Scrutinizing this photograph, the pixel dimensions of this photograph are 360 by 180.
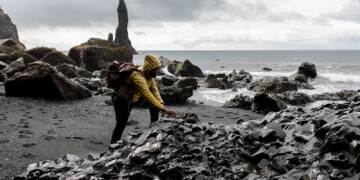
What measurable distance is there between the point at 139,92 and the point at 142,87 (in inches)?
7.1

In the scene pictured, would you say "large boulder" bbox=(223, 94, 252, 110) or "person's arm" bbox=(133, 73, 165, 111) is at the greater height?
"person's arm" bbox=(133, 73, 165, 111)

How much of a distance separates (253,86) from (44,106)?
62.3 feet

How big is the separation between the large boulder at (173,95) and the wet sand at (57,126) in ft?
1.98

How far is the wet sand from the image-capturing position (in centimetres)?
756

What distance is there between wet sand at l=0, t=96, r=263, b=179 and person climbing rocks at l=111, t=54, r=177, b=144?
1.66m

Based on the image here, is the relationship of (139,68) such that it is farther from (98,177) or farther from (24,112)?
(24,112)

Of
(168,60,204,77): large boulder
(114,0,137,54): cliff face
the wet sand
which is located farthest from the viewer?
(114,0,137,54): cliff face

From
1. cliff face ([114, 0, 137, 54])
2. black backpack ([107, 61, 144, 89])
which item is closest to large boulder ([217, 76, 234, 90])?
black backpack ([107, 61, 144, 89])

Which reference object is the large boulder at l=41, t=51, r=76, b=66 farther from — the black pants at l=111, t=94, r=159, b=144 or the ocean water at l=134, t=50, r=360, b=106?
the black pants at l=111, t=94, r=159, b=144

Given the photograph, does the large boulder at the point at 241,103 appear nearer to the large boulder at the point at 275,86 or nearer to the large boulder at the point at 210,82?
the large boulder at the point at 275,86

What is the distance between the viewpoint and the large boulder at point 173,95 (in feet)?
56.6

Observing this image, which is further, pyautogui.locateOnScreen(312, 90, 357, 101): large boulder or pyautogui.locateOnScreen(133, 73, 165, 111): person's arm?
pyautogui.locateOnScreen(312, 90, 357, 101): large boulder

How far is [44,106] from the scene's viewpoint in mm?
14164

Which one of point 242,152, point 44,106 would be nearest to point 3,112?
point 44,106
